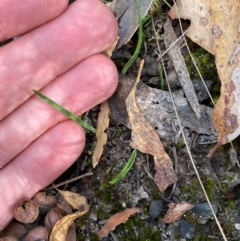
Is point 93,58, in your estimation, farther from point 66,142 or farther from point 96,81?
point 66,142

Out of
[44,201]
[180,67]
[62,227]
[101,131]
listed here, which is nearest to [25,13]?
[101,131]

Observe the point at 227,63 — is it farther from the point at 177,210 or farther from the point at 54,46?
the point at 54,46

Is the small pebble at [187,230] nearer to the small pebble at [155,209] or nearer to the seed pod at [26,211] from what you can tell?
the small pebble at [155,209]

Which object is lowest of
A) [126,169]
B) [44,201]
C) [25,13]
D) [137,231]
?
[137,231]

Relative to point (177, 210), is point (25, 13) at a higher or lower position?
higher

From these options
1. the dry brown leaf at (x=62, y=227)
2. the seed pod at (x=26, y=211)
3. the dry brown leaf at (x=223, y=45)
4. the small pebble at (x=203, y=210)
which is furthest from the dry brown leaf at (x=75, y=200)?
the dry brown leaf at (x=223, y=45)

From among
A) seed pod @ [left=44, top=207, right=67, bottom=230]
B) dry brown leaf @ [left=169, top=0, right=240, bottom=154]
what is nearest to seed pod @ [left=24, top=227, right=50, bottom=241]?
seed pod @ [left=44, top=207, right=67, bottom=230]
